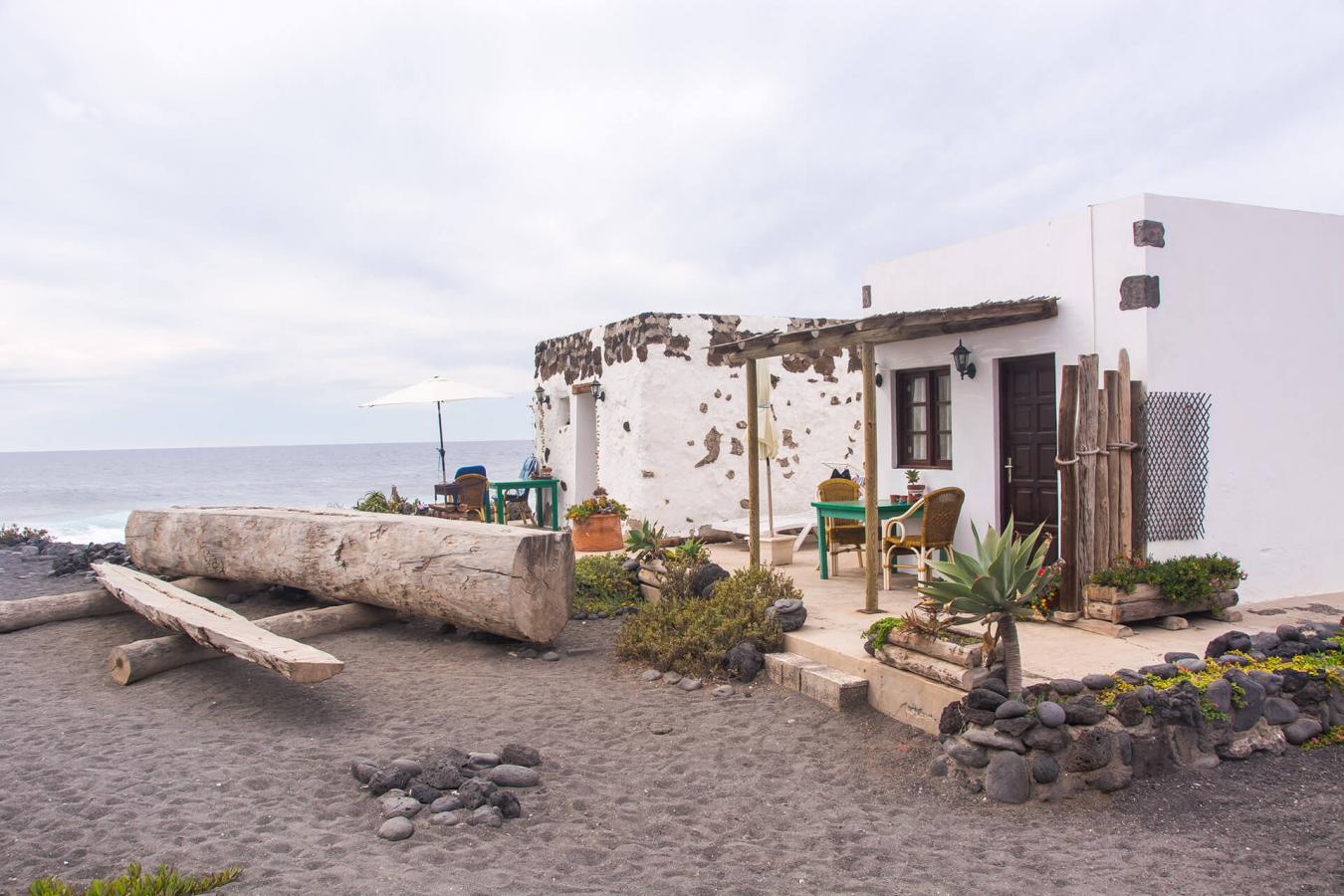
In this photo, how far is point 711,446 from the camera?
448 inches

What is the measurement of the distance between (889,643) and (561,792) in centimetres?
206

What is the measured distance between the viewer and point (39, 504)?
38.0 metres

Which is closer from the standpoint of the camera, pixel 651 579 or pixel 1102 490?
pixel 1102 490

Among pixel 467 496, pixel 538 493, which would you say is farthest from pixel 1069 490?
pixel 538 493

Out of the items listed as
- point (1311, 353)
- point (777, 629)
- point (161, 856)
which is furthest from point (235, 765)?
point (1311, 353)

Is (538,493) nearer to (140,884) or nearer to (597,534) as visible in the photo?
(597,534)

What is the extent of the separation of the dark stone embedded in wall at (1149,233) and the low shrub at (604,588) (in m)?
4.69

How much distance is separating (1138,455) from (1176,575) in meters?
0.81

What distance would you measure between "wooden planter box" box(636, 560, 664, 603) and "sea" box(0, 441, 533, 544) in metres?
18.1

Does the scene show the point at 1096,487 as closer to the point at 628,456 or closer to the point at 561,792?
the point at 561,792

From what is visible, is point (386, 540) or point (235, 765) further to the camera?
point (386, 540)

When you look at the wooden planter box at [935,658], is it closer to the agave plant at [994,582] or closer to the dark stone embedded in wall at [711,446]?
the agave plant at [994,582]

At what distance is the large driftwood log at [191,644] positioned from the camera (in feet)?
19.3

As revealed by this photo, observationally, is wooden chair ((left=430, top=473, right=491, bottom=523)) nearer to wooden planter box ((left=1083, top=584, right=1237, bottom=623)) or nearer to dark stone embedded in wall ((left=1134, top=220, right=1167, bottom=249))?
wooden planter box ((left=1083, top=584, right=1237, bottom=623))
